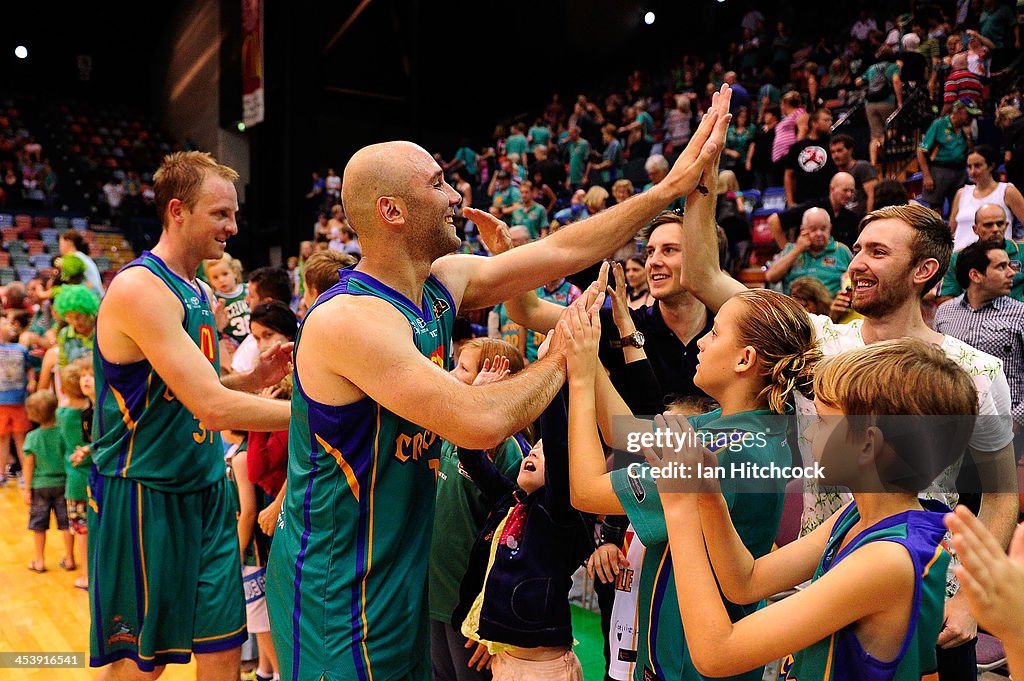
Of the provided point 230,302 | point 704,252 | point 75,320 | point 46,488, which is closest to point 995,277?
point 704,252

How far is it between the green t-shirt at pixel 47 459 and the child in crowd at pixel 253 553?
9.78 feet

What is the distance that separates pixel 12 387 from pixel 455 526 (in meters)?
6.63

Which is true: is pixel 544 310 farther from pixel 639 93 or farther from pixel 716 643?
pixel 639 93

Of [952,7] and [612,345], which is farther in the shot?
[952,7]

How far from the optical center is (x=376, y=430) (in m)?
1.84

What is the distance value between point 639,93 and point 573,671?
15241mm

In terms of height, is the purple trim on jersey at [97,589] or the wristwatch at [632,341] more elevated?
the wristwatch at [632,341]

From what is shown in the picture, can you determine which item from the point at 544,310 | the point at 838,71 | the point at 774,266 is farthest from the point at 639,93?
the point at 544,310

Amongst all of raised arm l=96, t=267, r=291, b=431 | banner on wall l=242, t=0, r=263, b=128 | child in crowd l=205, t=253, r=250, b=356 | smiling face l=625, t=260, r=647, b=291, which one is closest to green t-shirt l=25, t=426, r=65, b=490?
child in crowd l=205, t=253, r=250, b=356

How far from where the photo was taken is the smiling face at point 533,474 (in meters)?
2.49

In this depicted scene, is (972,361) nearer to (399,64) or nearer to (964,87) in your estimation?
(964,87)

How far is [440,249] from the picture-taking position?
2.01 m

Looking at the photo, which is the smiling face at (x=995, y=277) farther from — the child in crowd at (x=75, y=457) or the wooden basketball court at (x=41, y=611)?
the child in crowd at (x=75, y=457)

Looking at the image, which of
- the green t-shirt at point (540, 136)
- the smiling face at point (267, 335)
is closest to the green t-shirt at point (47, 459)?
the smiling face at point (267, 335)
